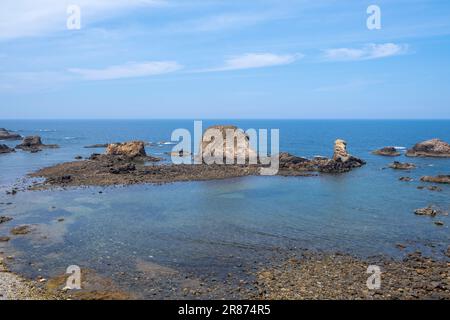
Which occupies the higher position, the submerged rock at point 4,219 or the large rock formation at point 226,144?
the large rock formation at point 226,144

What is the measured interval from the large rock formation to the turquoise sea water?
16.5 metres

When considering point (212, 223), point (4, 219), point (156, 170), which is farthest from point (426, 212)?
point (156, 170)

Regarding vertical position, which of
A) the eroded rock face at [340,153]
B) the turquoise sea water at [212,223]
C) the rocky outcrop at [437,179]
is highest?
the eroded rock face at [340,153]

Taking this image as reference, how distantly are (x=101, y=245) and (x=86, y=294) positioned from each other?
8.05 meters

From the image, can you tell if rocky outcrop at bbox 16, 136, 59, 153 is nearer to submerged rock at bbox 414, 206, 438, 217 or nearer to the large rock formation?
the large rock formation

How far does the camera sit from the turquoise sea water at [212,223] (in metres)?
27.3

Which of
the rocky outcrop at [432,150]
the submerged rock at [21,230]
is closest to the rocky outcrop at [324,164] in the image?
the rocky outcrop at [432,150]

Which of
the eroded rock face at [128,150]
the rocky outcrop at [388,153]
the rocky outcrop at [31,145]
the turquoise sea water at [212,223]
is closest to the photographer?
the turquoise sea water at [212,223]

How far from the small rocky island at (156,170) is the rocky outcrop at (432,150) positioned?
68.5 ft

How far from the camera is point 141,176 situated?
191 ft

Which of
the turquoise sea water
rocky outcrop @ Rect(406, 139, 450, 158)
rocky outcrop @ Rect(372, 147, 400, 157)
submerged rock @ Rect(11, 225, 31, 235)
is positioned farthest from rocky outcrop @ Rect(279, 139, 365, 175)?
submerged rock @ Rect(11, 225, 31, 235)

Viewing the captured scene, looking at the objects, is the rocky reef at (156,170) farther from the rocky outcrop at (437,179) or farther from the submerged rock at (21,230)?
the submerged rock at (21,230)

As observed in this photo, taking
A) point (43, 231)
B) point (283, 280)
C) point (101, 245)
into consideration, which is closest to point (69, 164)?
point (43, 231)
